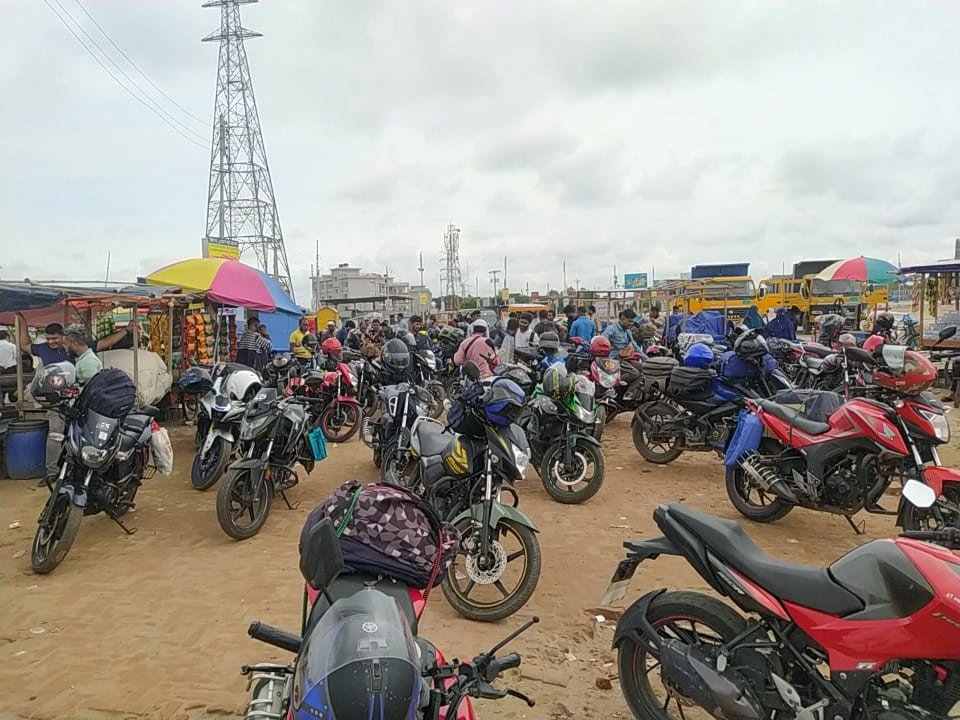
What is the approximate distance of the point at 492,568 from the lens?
3.66 metres

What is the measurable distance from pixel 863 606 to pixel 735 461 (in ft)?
10.1

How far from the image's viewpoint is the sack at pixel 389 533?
2135mm

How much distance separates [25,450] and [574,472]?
18.9ft

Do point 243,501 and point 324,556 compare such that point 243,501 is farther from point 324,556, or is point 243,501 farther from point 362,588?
point 324,556

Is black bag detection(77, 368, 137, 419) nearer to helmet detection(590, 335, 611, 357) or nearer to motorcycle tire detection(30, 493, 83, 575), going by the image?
motorcycle tire detection(30, 493, 83, 575)

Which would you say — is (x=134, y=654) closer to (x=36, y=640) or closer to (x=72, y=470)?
(x=36, y=640)

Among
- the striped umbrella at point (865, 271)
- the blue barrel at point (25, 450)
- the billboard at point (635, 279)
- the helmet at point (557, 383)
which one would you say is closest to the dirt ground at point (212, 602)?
the blue barrel at point (25, 450)

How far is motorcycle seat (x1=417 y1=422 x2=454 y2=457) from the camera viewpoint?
14.8 ft

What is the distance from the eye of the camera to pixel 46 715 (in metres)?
2.87

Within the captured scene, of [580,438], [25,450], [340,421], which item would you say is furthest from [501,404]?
[25,450]

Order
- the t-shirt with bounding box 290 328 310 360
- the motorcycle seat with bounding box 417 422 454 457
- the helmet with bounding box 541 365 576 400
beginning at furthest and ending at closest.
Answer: the t-shirt with bounding box 290 328 310 360 → the helmet with bounding box 541 365 576 400 → the motorcycle seat with bounding box 417 422 454 457

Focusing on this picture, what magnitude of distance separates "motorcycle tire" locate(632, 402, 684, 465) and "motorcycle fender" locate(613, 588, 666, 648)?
14.9 feet

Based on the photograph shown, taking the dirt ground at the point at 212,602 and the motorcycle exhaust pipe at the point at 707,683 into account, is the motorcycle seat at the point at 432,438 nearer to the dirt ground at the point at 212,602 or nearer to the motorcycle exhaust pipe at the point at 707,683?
the dirt ground at the point at 212,602

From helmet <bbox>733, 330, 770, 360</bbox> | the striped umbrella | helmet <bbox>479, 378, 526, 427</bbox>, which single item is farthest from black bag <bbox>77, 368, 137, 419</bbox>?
the striped umbrella
